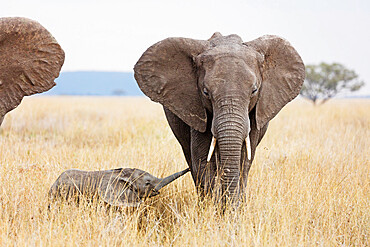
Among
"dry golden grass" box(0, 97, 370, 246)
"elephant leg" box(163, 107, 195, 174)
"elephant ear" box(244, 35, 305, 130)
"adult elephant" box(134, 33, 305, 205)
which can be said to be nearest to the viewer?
"dry golden grass" box(0, 97, 370, 246)

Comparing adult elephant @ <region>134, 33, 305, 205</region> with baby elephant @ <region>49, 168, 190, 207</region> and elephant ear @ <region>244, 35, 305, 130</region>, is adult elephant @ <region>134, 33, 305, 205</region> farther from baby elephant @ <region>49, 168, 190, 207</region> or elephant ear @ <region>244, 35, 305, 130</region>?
baby elephant @ <region>49, 168, 190, 207</region>

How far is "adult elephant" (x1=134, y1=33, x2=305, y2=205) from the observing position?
4.71 metres

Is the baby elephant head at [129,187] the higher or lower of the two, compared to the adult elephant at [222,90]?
lower

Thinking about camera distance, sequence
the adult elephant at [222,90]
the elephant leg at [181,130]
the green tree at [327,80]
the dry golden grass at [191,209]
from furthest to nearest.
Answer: the green tree at [327,80] → the elephant leg at [181,130] → the adult elephant at [222,90] → the dry golden grass at [191,209]

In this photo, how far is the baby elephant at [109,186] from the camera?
5.41 meters

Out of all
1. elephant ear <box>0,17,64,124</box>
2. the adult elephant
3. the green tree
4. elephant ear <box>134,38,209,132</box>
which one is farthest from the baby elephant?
the green tree

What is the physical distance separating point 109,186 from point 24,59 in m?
1.56

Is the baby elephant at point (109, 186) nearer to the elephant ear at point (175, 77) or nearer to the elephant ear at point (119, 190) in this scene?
the elephant ear at point (119, 190)

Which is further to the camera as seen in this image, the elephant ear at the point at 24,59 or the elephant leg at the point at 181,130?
the elephant leg at the point at 181,130

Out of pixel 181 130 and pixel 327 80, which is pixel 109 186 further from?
pixel 327 80

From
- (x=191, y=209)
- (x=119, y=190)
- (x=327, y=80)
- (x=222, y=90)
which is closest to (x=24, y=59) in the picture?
(x=119, y=190)

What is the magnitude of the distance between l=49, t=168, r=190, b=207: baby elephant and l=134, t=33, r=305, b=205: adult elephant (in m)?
0.58

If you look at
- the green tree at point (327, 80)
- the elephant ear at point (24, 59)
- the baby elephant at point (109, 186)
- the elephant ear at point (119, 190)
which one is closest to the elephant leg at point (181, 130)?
the baby elephant at point (109, 186)

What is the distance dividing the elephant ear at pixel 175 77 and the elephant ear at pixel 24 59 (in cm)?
93
